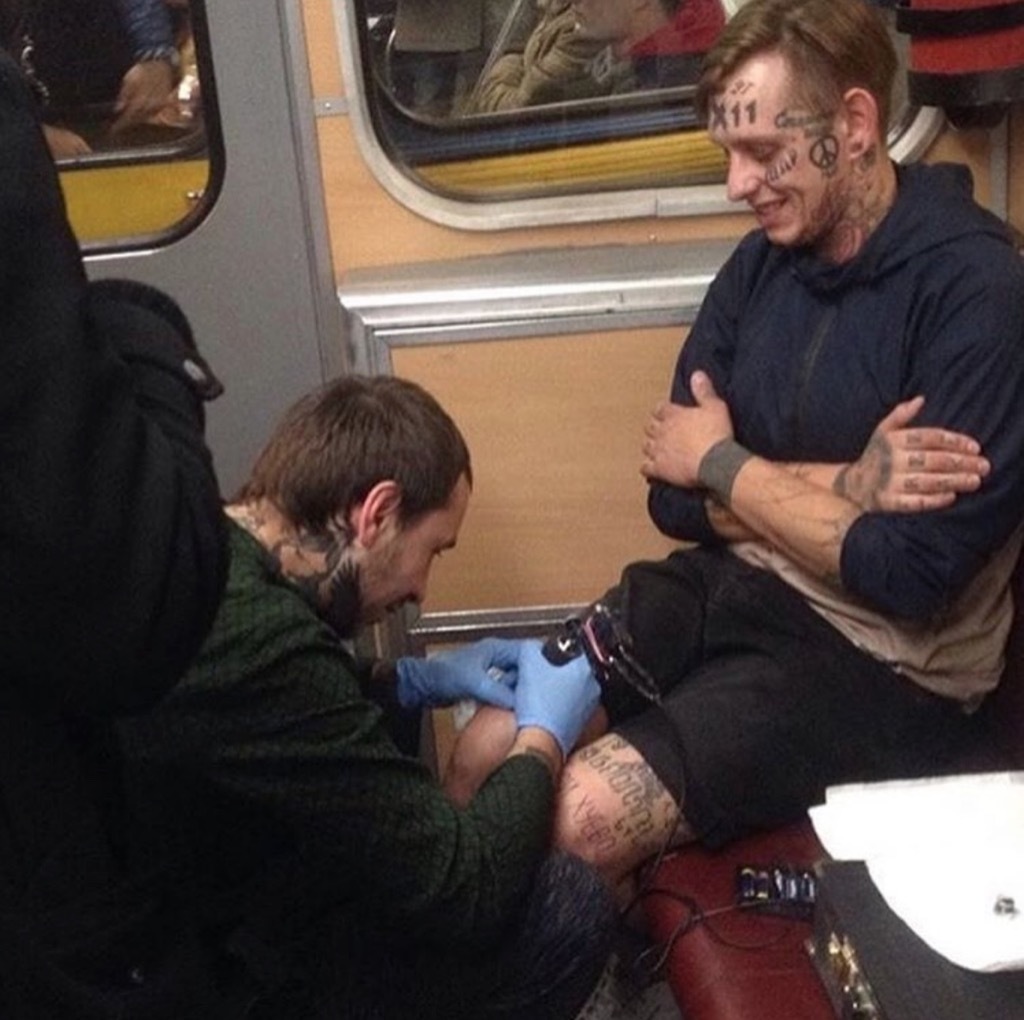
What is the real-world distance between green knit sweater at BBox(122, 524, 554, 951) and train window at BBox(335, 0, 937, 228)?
3.31ft

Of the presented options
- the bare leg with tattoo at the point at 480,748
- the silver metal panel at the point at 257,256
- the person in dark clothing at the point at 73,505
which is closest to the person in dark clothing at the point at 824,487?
the bare leg with tattoo at the point at 480,748

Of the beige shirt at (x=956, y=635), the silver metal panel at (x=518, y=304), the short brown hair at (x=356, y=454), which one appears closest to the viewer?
the short brown hair at (x=356, y=454)

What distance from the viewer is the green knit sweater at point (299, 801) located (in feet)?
5.28

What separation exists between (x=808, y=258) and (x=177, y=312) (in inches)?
38.9

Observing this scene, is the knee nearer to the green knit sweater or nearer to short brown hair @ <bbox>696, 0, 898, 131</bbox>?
the green knit sweater

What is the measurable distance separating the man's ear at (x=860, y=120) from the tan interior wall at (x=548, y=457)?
0.43 meters

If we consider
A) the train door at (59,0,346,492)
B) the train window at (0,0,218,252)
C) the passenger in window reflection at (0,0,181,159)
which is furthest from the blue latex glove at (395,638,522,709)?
the passenger in window reflection at (0,0,181,159)

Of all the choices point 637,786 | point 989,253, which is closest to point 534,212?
point 989,253

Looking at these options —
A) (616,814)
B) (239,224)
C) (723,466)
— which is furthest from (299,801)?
(239,224)

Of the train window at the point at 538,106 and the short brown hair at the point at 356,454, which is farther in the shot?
the train window at the point at 538,106

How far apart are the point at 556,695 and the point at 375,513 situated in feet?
1.27

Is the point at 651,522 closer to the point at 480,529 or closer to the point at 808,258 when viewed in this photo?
the point at 480,529

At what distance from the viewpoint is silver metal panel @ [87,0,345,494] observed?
2506mm

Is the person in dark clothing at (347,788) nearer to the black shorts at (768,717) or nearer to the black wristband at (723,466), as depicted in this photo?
the black shorts at (768,717)
